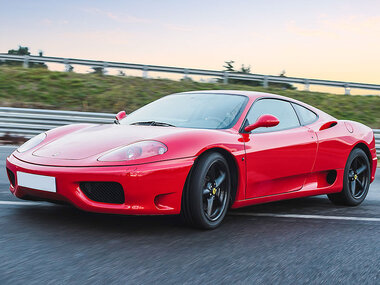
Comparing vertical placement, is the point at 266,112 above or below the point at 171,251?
above

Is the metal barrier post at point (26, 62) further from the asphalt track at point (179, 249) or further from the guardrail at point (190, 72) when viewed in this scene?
the asphalt track at point (179, 249)

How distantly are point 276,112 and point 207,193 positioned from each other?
4.88 feet

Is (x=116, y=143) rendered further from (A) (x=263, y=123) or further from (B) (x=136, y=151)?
(A) (x=263, y=123)

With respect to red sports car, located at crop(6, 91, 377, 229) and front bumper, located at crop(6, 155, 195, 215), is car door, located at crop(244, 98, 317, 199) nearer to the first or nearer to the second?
red sports car, located at crop(6, 91, 377, 229)

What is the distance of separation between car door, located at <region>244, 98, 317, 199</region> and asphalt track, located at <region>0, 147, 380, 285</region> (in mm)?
318

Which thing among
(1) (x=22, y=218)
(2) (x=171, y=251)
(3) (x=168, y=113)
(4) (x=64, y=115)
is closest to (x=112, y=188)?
(2) (x=171, y=251)

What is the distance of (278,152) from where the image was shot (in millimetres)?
4918

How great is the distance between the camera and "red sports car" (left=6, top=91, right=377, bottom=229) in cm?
392

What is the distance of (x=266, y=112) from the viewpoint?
206 inches

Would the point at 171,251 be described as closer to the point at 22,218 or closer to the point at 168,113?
the point at 22,218

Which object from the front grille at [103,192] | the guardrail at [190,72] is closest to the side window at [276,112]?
the front grille at [103,192]

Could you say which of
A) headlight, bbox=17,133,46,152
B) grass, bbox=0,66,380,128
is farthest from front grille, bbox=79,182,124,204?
grass, bbox=0,66,380,128

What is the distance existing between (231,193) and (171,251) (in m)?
1.12

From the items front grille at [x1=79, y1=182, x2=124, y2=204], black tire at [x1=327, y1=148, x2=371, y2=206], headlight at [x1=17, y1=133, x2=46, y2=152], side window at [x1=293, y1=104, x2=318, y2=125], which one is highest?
side window at [x1=293, y1=104, x2=318, y2=125]
